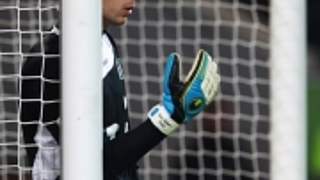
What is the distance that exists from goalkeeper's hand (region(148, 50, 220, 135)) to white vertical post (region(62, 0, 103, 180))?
23 centimetres

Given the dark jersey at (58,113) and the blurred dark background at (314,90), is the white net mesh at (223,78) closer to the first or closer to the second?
the blurred dark background at (314,90)

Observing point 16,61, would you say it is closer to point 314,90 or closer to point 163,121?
point 163,121

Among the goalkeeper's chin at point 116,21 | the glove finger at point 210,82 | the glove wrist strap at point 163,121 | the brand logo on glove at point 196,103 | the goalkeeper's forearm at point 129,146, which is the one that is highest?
the goalkeeper's chin at point 116,21

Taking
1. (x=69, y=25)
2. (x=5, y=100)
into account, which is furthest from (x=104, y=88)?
(x=5, y=100)

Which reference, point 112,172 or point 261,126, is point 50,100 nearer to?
point 112,172

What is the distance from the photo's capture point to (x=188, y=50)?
3764 millimetres

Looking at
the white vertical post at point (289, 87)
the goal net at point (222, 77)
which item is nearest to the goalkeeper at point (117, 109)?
the white vertical post at point (289, 87)

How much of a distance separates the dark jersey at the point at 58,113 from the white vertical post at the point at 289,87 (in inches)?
10.5

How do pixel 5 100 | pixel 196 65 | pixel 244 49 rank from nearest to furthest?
1. pixel 196 65
2. pixel 5 100
3. pixel 244 49

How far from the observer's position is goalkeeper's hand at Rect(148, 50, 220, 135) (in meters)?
2.50

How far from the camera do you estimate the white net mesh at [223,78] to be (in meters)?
3.58

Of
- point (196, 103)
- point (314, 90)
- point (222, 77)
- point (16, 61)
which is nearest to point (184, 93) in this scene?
point (196, 103)

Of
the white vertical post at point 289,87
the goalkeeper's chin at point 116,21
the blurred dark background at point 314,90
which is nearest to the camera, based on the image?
the white vertical post at point 289,87

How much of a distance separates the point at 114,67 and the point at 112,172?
0.80 feet
